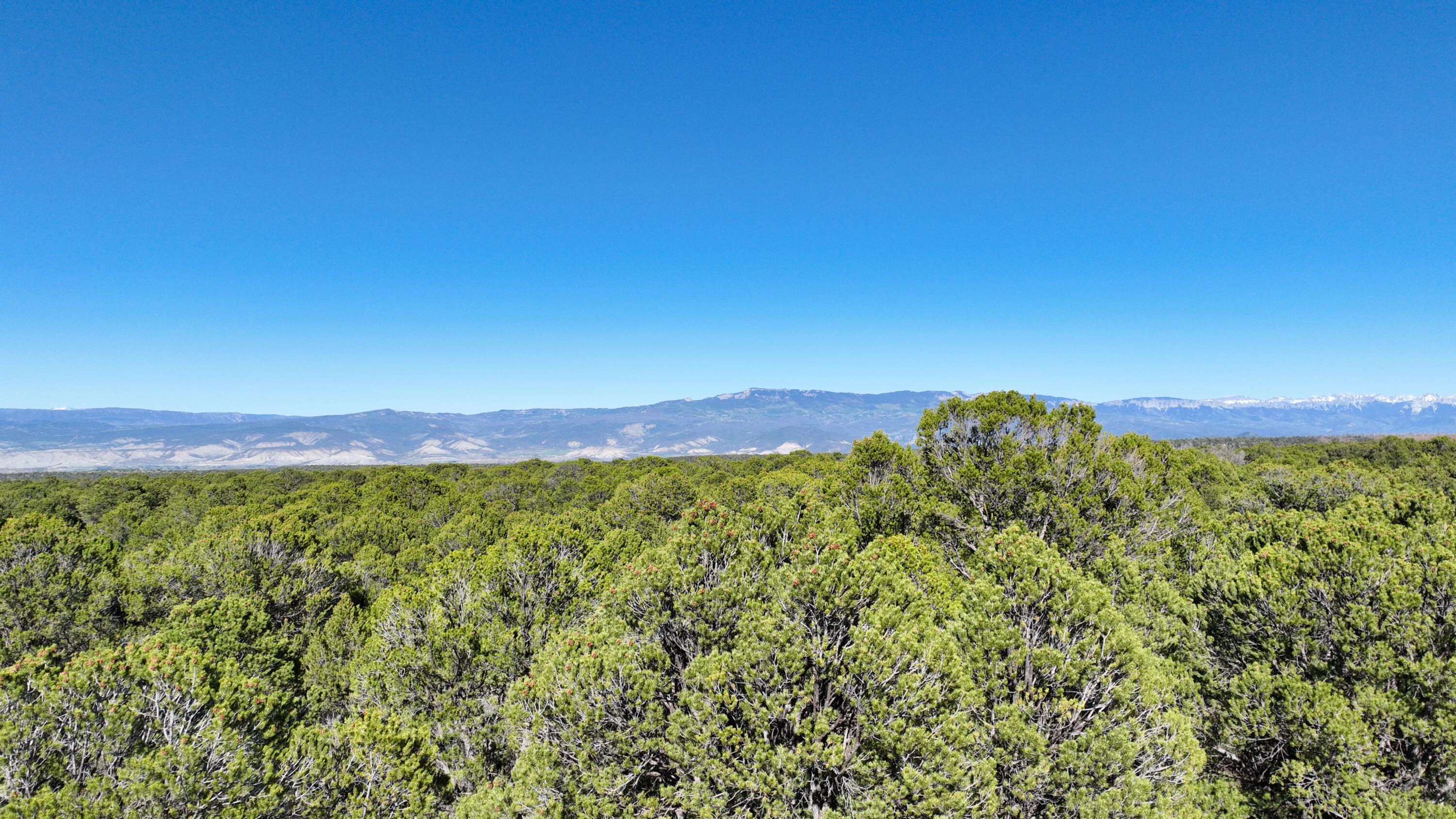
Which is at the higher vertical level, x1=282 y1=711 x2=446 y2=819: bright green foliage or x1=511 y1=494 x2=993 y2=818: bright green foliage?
x1=511 y1=494 x2=993 y2=818: bright green foliage

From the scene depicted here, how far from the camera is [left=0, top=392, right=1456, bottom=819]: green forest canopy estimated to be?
40.4ft

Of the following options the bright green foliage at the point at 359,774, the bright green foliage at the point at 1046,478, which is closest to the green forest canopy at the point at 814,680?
the bright green foliage at the point at 359,774

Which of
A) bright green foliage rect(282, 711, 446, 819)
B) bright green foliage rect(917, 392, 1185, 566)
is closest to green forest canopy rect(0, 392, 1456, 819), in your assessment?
bright green foliage rect(282, 711, 446, 819)

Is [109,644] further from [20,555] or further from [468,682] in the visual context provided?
[468,682]

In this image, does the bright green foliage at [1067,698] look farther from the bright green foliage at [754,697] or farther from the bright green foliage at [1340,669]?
the bright green foliage at [1340,669]

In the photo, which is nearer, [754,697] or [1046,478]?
[754,697]

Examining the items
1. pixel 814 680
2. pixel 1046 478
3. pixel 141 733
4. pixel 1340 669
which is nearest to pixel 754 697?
pixel 814 680

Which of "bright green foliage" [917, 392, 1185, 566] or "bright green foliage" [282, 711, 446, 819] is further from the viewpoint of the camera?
"bright green foliage" [917, 392, 1185, 566]

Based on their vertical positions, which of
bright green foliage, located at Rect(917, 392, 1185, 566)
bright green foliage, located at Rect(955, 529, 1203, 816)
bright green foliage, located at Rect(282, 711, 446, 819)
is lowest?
bright green foliage, located at Rect(282, 711, 446, 819)

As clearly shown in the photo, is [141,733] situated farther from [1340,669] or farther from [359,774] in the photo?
[1340,669]

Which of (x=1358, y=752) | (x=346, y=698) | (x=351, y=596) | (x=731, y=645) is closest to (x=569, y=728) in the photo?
(x=731, y=645)

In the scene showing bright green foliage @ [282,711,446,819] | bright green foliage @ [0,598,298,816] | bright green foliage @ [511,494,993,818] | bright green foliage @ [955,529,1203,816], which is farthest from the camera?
bright green foliage @ [282,711,446,819]

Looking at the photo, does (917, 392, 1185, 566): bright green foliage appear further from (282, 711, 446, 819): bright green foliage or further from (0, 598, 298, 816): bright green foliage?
(0, 598, 298, 816): bright green foliage

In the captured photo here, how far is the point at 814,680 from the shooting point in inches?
525
